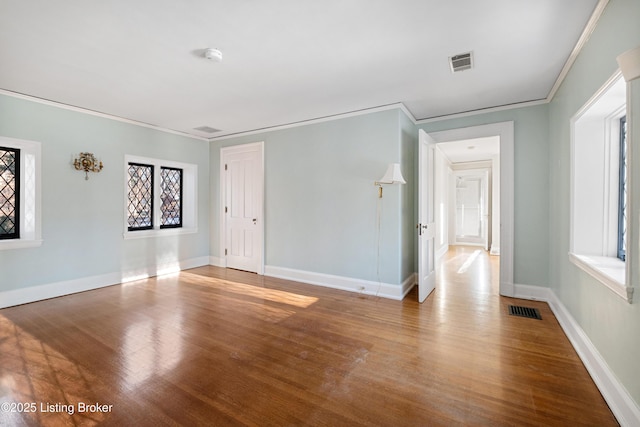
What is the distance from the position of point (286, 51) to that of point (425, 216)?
269 centimetres

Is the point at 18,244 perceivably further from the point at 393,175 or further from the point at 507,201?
the point at 507,201

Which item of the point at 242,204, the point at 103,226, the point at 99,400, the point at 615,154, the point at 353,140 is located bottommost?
the point at 99,400

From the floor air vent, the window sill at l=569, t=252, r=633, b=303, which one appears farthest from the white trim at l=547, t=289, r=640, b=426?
the window sill at l=569, t=252, r=633, b=303

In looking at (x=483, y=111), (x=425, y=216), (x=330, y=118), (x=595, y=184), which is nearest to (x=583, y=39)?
(x=595, y=184)

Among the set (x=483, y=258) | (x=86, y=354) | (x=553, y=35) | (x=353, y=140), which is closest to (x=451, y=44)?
(x=553, y=35)

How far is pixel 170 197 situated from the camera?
18.2ft

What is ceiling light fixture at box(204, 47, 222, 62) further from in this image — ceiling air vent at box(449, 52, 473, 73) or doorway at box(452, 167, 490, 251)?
doorway at box(452, 167, 490, 251)

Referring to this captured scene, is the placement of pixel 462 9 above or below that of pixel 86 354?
above

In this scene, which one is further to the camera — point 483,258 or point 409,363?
point 483,258

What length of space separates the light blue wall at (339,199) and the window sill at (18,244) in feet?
9.98

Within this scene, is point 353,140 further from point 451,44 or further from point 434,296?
point 434,296

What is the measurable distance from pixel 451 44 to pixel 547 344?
2.77m

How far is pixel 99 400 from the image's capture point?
1900 mm

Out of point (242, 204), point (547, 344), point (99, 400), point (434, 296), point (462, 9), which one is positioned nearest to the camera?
point (99, 400)
